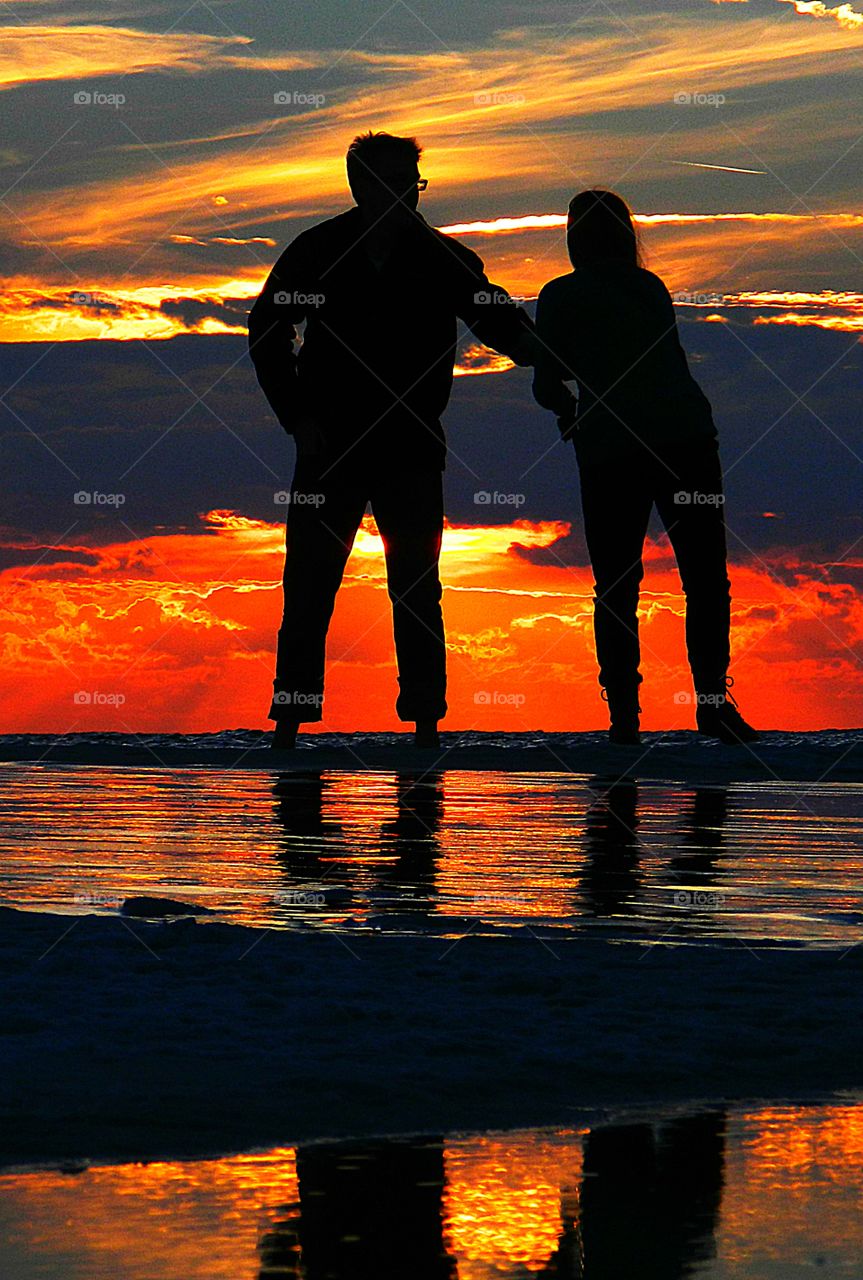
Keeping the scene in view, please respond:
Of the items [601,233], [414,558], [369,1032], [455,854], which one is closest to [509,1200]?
[369,1032]

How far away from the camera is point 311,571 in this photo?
9.27m

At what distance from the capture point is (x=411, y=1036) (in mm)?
3695

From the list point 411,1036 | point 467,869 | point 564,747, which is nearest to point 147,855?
point 467,869

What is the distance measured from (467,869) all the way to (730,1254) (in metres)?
3.50

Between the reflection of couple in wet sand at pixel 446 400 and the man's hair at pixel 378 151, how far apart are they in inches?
6.6

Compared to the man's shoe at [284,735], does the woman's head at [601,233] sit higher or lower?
higher

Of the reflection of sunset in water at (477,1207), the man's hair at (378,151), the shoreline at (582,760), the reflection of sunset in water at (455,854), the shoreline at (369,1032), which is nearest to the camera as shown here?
the reflection of sunset in water at (477,1207)

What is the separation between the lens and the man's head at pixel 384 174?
876cm

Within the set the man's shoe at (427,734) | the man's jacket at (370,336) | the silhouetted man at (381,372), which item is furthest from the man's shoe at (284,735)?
the man's jacket at (370,336)

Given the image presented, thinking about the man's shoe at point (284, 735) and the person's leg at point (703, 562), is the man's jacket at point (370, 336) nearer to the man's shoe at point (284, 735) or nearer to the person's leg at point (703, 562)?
the person's leg at point (703, 562)

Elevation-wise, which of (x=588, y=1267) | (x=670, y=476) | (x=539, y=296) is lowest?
(x=588, y=1267)

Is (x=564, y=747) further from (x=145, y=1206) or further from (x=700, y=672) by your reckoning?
(x=145, y=1206)

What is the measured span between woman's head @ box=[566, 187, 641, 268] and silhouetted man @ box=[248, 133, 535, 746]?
43 cm

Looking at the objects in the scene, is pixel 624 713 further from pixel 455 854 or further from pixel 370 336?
pixel 455 854
